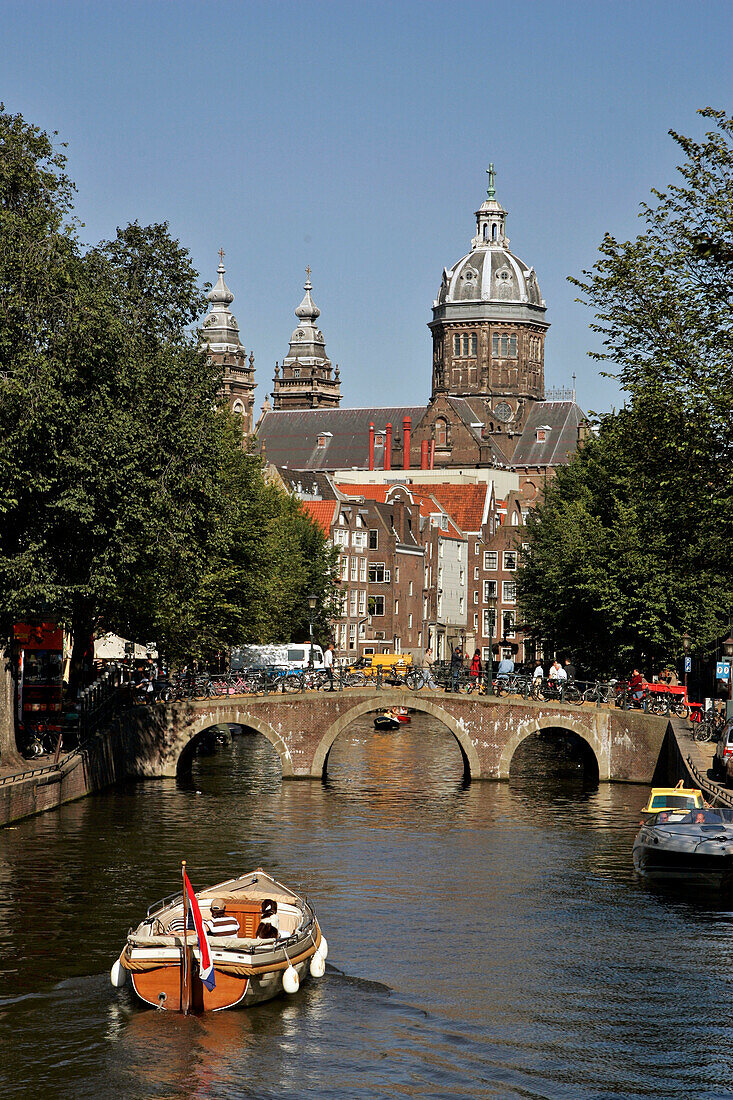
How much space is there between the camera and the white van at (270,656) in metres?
83.5

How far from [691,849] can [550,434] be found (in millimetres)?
151978

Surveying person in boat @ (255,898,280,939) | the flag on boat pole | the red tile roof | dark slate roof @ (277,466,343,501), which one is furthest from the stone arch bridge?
dark slate roof @ (277,466,343,501)

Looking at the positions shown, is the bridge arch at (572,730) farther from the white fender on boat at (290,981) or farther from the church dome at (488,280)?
the church dome at (488,280)

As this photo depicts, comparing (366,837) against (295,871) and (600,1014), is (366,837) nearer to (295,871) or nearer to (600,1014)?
(295,871)

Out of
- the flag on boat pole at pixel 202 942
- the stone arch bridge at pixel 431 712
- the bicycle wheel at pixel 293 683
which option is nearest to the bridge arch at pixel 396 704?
the stone arch bridge at pixel 431 712

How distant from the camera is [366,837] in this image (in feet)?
154

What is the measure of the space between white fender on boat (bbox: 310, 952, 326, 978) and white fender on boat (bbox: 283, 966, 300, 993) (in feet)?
3.85

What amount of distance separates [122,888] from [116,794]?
16.6 m

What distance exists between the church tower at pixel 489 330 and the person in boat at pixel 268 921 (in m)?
166

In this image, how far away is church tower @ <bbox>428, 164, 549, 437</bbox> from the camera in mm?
196125

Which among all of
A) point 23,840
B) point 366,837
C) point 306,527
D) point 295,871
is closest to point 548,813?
point 366,837

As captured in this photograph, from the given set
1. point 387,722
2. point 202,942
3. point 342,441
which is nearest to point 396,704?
point 387,722

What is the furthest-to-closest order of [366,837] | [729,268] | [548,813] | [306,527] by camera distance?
[306,527], [548,813], [366,837], [729,268]

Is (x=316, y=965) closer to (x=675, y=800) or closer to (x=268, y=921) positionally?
(x=268, y=921)
